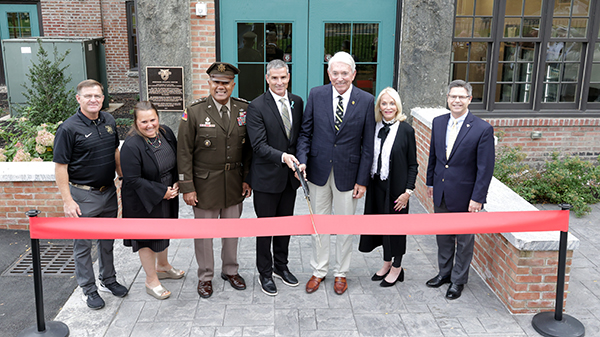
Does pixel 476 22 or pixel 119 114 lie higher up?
pixel 476 22

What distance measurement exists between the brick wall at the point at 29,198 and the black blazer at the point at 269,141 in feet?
8.87

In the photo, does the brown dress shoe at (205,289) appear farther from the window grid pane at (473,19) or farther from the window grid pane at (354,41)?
the window grid pane at (473,19)

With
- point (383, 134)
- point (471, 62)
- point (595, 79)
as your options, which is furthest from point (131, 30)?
point (383, 134)

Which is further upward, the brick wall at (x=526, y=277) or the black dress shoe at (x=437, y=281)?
the brick wall at (x=526, y=277)

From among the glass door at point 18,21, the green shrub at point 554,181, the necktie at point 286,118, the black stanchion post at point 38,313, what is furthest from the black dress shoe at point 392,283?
the glass door at point 18,21

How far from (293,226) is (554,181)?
4.70 meters

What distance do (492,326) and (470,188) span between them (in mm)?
1125

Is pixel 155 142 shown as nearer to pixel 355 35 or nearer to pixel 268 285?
pixel 268 285

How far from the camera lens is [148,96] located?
296 inches

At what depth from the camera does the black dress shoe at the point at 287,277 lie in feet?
15.8

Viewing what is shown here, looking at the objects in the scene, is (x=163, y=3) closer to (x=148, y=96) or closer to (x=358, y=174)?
(x=148, y=96)

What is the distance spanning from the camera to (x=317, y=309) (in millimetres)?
4406

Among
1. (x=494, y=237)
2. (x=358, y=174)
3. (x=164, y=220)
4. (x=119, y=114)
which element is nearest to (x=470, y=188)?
(x=494, y=237)

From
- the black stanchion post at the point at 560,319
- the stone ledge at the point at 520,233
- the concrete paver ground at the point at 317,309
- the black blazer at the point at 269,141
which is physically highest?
the black blazer at the point at 269,141
